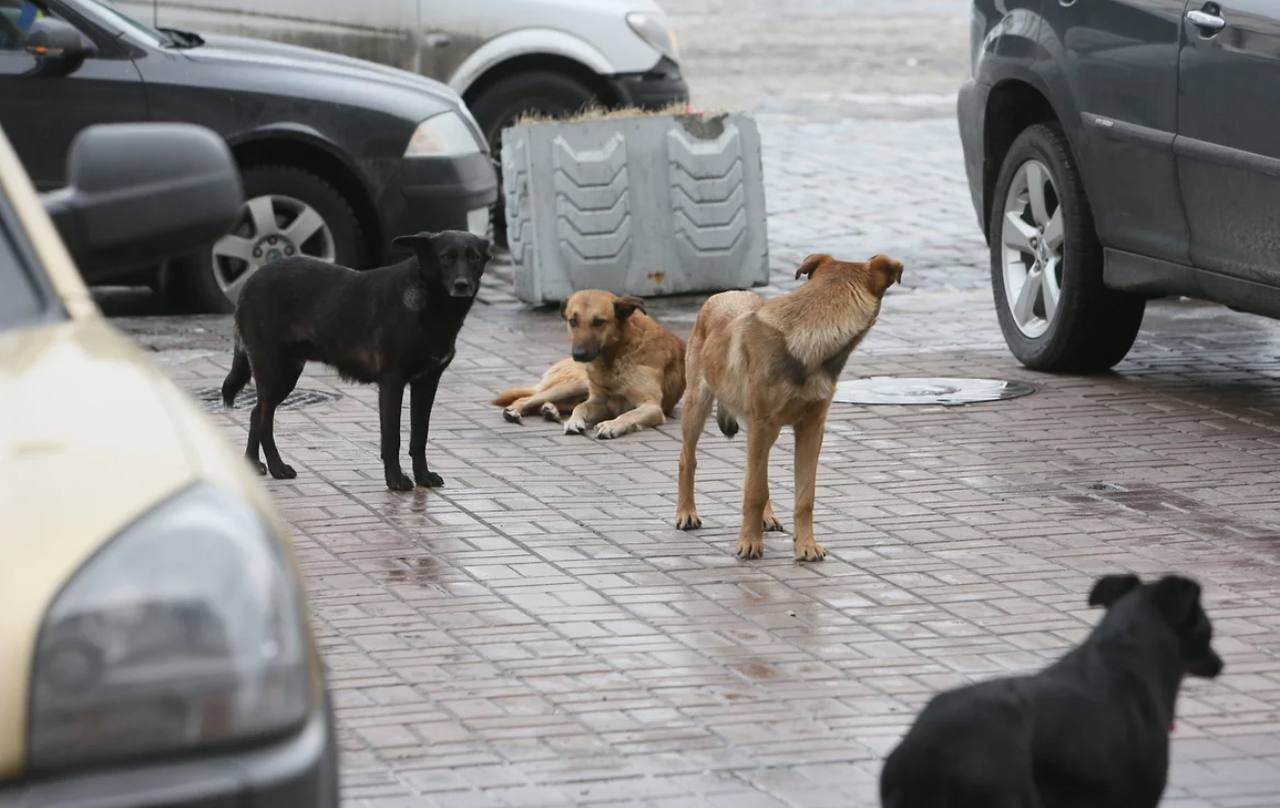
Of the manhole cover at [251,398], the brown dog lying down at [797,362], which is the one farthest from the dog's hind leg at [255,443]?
the brown dog lying down at [797,362]

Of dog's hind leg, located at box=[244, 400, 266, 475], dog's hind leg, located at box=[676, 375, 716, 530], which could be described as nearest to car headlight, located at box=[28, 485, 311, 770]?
dog's hind leg, located at box=[676, 375, 716, 530]

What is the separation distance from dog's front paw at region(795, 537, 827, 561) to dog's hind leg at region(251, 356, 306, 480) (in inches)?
87.9

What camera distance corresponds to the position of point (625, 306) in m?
9.29

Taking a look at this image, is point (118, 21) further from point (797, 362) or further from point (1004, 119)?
point (797, 362)

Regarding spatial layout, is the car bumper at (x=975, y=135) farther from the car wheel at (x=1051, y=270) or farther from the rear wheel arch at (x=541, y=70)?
the rear wheel arch at (x=541, y=70)

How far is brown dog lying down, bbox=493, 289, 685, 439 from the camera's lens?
365 inches

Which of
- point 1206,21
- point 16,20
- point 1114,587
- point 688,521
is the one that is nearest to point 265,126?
point 16,20

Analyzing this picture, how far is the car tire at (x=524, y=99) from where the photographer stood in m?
14.1

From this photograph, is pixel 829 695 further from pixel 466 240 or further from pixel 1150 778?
pixel 466 240

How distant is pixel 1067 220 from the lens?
9867mm

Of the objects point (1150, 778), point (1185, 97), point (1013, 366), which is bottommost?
point (1013, 366)

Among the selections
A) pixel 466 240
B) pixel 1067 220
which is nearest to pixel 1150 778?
pixel 466 240

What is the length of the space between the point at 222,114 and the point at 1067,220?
4.56 metres

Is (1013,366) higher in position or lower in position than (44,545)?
lower
